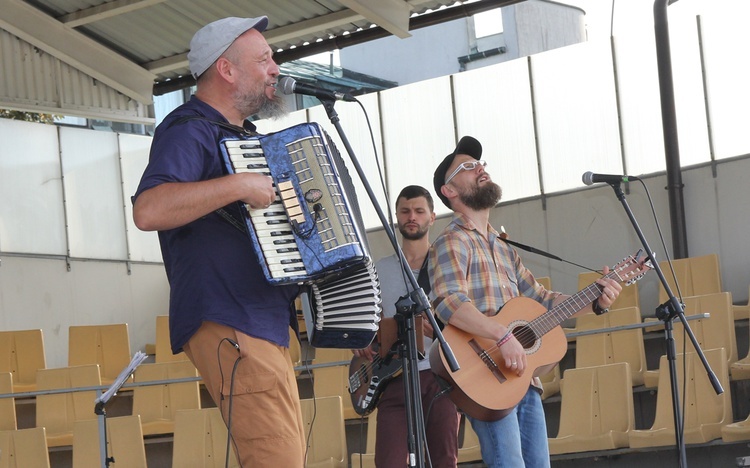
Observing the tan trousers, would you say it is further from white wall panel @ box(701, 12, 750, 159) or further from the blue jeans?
white wall panel @ box(701, 12, 750, 159)

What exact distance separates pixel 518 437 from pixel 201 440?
151 inches

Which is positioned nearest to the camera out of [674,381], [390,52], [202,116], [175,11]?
[202,116]

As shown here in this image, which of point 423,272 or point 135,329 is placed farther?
point 135,329

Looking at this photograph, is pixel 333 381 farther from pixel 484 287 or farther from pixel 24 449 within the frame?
pixel 484 287

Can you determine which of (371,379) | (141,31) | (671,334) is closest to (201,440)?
(371,379)

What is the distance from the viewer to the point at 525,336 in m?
4.30

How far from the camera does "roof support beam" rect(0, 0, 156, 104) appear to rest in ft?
33.7

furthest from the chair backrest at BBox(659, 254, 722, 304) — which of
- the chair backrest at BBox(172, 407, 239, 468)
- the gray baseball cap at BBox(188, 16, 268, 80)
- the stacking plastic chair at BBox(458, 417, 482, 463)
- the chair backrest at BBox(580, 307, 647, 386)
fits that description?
the gray baseball cap at BBox(188, 16, 268, 80)

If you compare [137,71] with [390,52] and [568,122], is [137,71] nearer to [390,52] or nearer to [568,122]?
[568,122]

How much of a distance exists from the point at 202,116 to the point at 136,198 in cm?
32

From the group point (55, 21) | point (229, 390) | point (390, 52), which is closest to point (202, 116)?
point (229, 390)

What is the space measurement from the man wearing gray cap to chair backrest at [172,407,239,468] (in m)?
4.60

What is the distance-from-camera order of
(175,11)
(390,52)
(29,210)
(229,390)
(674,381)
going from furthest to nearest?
(390,52) < (29,210) < (175,11) < (674,381) < (229,390)

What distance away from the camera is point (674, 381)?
437cm
